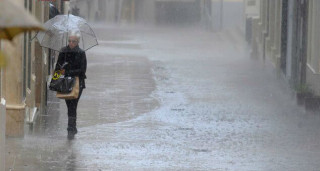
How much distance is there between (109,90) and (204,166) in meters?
8.02

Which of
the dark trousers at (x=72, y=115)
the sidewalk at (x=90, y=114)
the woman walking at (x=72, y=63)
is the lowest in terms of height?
the sidewalk at (x=90, y=114)

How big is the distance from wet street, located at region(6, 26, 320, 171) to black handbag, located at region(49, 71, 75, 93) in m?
0.68

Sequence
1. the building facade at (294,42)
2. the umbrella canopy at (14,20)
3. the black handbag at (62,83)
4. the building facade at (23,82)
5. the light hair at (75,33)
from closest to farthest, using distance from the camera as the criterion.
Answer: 1. the umbrella canopy at (14,20)
2. the building facade at (23,82)
3. the black handbag at (62,83)
4. the light hair at (75,33)
5. the building facade at (294,42)

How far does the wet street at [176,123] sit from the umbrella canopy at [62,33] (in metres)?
1.26

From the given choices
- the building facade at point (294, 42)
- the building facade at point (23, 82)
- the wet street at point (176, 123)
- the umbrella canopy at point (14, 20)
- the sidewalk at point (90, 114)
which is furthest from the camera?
the building facade at point (294, 42)

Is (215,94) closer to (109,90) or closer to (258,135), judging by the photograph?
(109,90)

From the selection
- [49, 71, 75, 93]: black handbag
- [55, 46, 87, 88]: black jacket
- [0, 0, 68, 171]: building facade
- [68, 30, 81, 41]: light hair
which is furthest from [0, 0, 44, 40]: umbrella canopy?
[68, 30, 81, 41]: light hair

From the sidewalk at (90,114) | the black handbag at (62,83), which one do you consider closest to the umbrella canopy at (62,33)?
the black handbag at (62,83)

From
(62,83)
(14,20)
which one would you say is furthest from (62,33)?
(14,20)

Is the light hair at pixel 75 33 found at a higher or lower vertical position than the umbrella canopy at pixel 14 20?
lower

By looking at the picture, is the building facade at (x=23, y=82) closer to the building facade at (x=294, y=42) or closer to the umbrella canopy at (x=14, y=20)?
the building facade at (x=294, y=42)

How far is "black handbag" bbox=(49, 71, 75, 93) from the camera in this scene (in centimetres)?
1276

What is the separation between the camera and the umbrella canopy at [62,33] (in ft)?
43.6

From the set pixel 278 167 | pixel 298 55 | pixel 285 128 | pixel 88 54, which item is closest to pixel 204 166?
pixel 278 167
